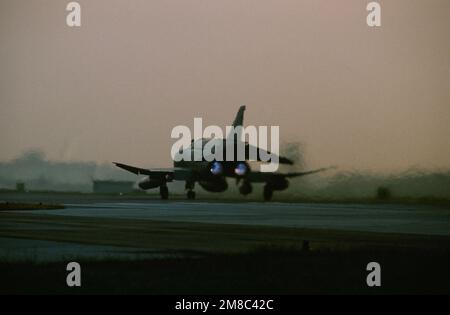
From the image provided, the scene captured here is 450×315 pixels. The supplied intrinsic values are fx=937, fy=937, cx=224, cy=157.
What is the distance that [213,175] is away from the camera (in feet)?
264

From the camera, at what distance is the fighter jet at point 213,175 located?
78.1 meters

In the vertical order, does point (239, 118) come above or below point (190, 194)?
above

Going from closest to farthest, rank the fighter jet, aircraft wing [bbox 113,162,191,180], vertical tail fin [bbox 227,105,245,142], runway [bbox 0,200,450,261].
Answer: runway [bbox 0,200,450,261], the fighter jet, aircraft wing [bbox 113,162,191,180], vertical tail fin [bbox 227,105,245,142]

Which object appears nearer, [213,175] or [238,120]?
[213,175]

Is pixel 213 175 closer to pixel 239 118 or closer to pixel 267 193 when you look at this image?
pixel 267 193

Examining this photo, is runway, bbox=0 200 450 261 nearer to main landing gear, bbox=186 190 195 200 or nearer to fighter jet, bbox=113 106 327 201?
fighter jet, bbox=113 106 327 201

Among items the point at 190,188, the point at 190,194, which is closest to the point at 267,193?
the point at 190,188

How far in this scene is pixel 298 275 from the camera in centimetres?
2081

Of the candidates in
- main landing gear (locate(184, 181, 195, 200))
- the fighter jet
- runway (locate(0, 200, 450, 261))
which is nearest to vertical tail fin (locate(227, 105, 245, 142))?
the fighter jet

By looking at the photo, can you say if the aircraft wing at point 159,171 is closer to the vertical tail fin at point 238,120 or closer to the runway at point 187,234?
the vertical tail fin at point 238,120

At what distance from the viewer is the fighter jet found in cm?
7812

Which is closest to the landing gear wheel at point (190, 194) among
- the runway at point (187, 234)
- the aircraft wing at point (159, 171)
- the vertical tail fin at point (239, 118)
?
A: the aircraft wing at point (159, 171)
